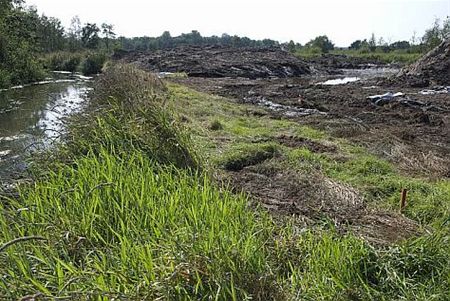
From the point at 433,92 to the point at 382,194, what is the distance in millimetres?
12655

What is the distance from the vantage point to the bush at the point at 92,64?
32.7m

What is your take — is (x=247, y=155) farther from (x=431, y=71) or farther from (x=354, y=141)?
(x=431, y=71)

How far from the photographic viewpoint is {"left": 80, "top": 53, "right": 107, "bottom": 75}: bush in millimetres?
32688

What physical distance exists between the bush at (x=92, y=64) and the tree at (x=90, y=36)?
2361cm

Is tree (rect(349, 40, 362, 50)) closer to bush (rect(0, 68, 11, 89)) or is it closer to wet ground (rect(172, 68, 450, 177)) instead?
wet ground (rect(172, 68, 450, 177))

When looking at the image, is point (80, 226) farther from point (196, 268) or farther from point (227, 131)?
point (227, 131)

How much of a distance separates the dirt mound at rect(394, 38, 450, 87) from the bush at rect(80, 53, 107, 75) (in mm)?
22201

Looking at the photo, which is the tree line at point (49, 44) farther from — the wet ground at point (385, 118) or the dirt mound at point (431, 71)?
the wet ground at point (385, 118)

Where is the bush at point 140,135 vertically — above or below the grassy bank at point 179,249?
above

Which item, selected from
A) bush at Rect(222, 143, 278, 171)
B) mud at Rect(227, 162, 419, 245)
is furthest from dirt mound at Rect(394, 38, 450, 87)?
mud at Rect(227, 162, 419, 245)

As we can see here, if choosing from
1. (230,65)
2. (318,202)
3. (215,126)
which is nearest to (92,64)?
(230,65)

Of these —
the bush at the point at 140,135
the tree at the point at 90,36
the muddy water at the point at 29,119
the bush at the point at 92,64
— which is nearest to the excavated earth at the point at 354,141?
the bush at the point at 140,135

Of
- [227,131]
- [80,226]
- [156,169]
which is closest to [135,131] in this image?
[156,169]

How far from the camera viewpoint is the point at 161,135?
5.65 m
